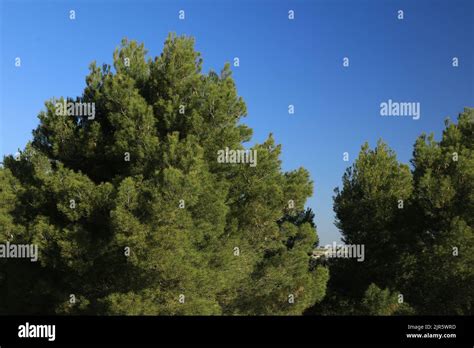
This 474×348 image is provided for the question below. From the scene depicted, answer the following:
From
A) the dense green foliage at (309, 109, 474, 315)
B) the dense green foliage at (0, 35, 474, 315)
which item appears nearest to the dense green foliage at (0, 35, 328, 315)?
the dense green foliage at (0, 35, 474, 315)

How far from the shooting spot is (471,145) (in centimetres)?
2123

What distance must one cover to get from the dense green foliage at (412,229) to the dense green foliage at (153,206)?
3.47m

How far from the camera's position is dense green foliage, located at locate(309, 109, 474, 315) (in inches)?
742

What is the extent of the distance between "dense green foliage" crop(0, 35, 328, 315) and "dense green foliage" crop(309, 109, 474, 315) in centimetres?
347

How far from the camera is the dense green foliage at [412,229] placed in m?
18.8

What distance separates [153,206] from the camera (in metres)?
12.4

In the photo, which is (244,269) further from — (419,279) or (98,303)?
(419,279)

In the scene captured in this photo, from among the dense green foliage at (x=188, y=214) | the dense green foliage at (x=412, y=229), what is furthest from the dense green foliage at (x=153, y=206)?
the dense green foliage at (x=412, y=229)

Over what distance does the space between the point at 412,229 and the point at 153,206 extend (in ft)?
39.7

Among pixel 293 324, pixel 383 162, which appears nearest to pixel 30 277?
pixel 293 324
